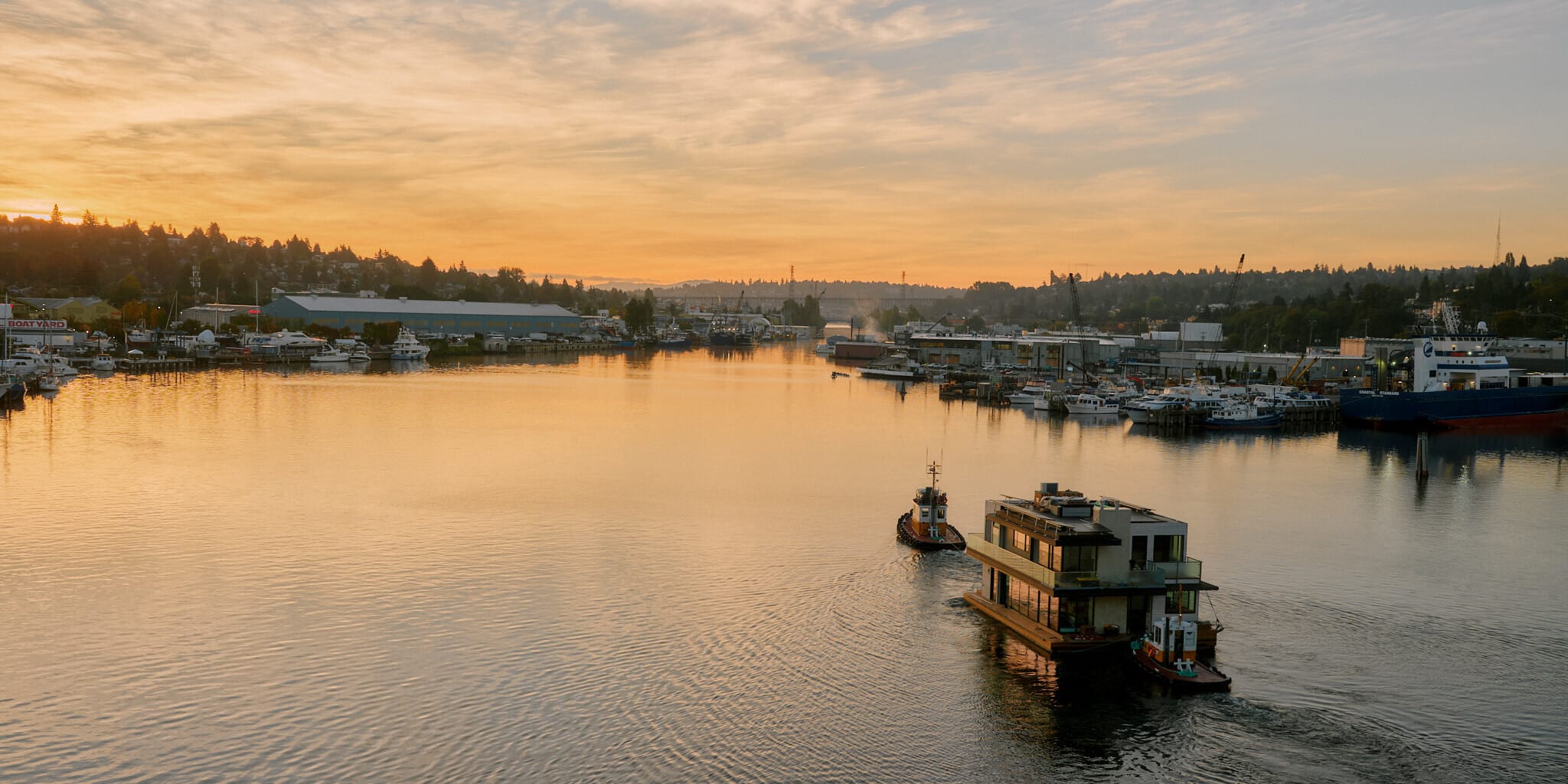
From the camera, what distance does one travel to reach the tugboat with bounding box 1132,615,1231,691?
10.2 metres

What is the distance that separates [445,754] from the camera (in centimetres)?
873

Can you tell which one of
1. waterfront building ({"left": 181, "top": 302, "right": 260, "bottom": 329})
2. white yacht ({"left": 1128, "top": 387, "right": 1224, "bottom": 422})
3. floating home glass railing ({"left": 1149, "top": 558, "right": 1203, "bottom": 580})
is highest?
waterfront building ({"left": 181, "top": 302, "right": 260, "bottom": 329})

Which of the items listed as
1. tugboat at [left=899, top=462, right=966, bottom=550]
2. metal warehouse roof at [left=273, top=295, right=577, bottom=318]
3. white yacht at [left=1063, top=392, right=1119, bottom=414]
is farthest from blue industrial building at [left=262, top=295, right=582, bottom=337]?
tugboat at [left=899, top=462, right=966, bottom=550]

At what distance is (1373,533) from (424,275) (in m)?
136

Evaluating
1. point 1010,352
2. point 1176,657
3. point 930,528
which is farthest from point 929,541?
point 1010,352

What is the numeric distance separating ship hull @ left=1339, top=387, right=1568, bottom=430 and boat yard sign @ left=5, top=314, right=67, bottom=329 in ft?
196

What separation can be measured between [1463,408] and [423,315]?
6732 centimetres

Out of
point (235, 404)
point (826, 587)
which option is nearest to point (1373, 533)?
point (826, 587)

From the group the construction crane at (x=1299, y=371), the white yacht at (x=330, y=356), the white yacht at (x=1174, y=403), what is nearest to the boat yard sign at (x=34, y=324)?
the white yacht at (x=330, y=356)

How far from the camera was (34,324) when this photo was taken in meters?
52.0

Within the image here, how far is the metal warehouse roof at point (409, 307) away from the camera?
238ft

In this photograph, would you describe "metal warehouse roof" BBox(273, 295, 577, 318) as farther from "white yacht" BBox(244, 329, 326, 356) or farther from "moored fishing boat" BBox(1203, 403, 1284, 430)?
"moored fishing boat" BBox(1203, 403, 1284, 430)

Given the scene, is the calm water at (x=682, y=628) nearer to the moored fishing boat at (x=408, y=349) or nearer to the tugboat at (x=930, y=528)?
the tugboat at (x=930, y=528)

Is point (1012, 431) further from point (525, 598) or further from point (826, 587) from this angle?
point (525, 598)
